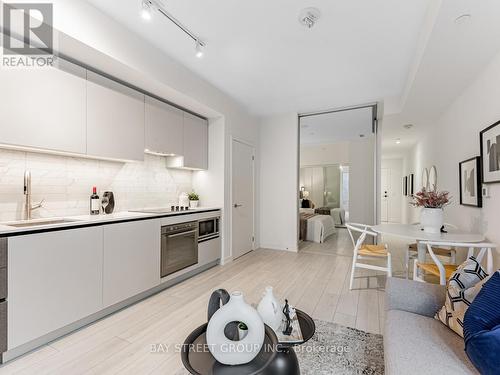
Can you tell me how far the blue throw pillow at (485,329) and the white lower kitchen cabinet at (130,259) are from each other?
2604mm

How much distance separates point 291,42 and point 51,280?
3077mm

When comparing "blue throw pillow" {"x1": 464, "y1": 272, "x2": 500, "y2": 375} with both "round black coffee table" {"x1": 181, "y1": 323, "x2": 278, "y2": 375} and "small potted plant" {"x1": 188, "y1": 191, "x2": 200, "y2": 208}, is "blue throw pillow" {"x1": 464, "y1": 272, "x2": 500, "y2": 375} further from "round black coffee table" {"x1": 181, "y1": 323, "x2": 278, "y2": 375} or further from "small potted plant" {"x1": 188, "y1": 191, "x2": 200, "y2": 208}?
"small potted plant" {"x1": 188, "y1": 191, "x2": 200, "y2": 208}

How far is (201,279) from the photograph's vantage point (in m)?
3.31

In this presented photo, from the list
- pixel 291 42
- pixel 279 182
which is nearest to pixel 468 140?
pixel 291 42

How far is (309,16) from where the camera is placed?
7.09 ft

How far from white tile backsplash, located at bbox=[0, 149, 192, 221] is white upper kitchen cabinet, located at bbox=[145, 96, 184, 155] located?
0.36 m

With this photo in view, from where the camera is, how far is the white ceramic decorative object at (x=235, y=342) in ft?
3.36

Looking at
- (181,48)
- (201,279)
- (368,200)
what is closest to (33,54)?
(181,48)

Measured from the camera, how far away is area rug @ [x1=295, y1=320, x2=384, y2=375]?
1615 millimetres

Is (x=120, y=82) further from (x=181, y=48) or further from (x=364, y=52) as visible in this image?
(x=364, y=52)

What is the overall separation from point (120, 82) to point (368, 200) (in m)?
5.50

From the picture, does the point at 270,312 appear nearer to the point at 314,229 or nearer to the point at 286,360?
the point at 286,360

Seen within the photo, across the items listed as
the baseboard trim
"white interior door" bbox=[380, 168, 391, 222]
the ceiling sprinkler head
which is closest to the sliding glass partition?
"white interior door" bbox=[380, 168, 391, 222]

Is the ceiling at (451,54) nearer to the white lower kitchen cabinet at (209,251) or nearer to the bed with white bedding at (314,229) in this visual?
the bed with white bedding at (314,229)
